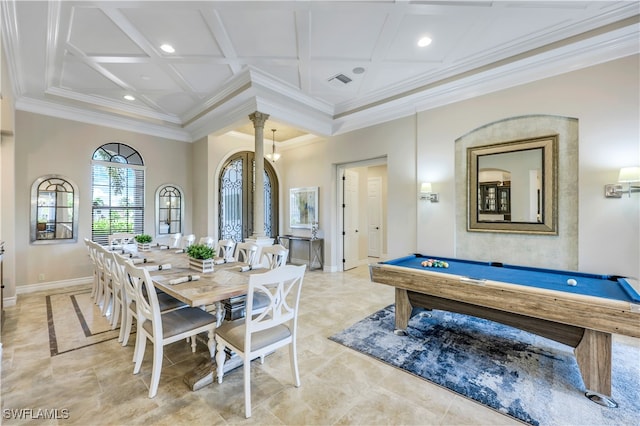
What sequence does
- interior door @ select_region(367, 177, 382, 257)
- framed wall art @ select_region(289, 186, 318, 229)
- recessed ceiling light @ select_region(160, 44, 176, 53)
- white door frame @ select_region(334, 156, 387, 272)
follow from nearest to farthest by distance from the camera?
recessed ceiling light @ select_region(160, 44, 176, 53)
white door frame @ select_region(334, 156, 387, 272)
framed wall art @ select_region(289, 186, 318, 229)
interior door @ select_region(367, 177, 382, 257)

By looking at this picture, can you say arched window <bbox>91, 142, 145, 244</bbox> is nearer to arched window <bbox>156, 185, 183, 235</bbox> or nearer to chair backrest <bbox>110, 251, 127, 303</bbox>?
arched window <bbox>156, 185, 183, 235</bbox>

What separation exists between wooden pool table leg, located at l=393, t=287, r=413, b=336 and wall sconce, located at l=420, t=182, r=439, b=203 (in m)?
2.12

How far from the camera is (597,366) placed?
1974 mm

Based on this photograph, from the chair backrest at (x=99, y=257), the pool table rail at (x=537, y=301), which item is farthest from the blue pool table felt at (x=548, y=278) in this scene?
the chair backrest at (x=99, y=257)

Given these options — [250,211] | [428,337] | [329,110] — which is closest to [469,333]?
[428,337]

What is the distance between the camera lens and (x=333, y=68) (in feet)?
13.3

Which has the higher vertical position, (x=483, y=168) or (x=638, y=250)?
(x=483, y=168)

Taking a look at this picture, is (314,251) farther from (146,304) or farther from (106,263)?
(146,304)

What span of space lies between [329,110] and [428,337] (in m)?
4.49

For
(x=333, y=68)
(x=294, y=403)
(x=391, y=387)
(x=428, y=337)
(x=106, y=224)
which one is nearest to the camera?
(x=294, y=403)

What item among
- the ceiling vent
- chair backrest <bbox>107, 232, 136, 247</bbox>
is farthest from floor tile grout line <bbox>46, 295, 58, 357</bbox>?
the ceiling vent

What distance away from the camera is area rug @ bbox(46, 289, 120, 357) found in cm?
282

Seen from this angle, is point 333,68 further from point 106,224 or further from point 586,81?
point 106,224

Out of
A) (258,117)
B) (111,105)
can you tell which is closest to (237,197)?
(258,117)
